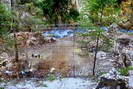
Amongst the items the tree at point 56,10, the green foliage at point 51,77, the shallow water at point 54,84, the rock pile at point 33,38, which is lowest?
the green foliage at point 51,77

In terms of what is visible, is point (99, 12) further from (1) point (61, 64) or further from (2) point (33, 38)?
(2) point (33, 38)

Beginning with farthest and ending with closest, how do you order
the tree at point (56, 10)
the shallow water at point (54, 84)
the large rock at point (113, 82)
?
the tree at point (56, 10), the shallow water at point (54, 84), the large rock at point (113, 82)

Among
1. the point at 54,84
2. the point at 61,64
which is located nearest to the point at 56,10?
the point at 61,64

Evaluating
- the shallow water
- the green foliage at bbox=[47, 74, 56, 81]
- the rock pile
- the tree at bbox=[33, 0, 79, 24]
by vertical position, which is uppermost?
the tree at bbox=[33, 0, 79, 24]

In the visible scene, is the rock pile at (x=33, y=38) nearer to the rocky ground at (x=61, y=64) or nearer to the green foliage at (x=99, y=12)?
the rocky ground at (x=61, y=64)

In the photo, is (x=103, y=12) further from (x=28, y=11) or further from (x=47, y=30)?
(x=28, y=11)

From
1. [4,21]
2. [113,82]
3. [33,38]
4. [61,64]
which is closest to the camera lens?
[113,82]

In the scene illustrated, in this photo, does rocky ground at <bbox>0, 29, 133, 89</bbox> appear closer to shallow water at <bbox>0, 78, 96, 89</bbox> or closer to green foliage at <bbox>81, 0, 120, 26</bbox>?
shallow water at <bbox>0, 78, 96, 89</bbox>

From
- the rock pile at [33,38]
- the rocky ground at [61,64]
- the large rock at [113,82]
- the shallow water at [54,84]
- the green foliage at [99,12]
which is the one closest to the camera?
the large rock at [113,82]

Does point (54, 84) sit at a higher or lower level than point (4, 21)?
lower

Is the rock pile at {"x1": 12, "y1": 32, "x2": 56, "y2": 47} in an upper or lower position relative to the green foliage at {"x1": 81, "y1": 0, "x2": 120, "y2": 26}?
lower

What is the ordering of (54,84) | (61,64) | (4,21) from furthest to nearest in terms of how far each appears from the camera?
(61,64) → (4,21) → (54,84)

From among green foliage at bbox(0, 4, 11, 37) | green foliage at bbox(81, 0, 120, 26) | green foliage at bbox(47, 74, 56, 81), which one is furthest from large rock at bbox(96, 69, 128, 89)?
green foliage at bbox(0, 4, 11, 37)

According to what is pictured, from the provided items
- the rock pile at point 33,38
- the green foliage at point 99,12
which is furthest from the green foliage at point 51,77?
the rock pile at point 33,38
